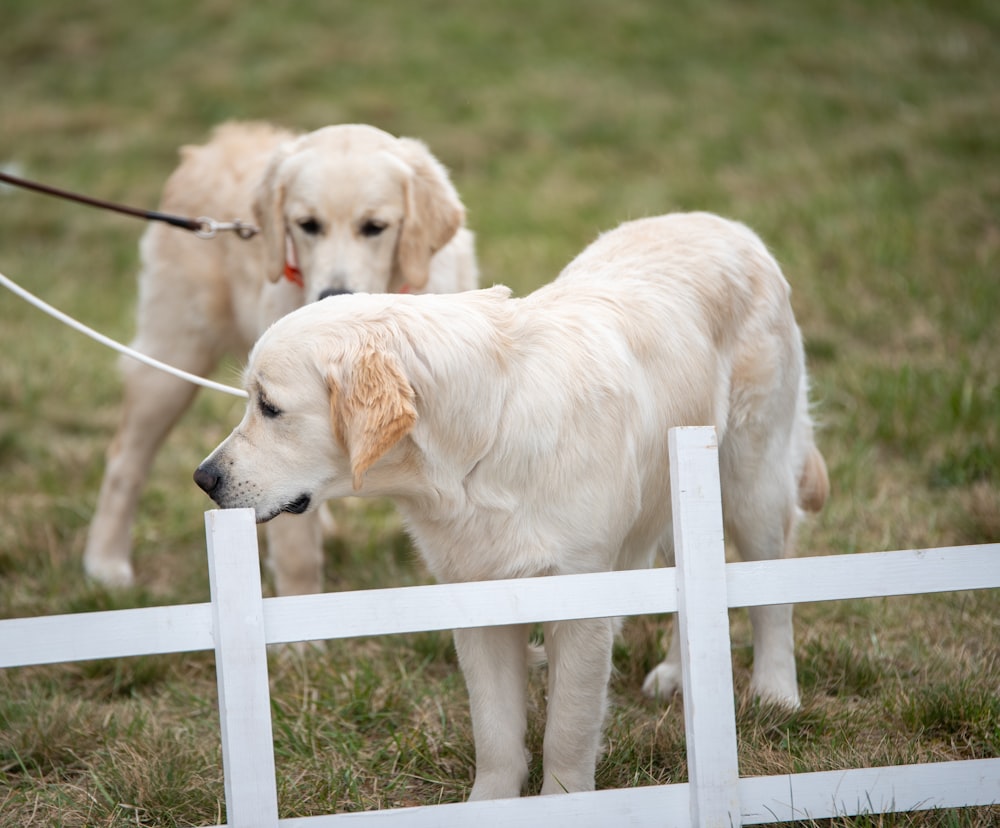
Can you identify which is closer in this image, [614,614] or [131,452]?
[614,614]

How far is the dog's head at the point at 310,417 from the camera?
246 cm

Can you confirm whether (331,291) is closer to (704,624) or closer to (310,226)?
(310,226)

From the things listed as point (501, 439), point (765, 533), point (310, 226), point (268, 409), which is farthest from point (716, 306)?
point (310, 226)

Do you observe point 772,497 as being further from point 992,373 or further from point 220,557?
point 992,373

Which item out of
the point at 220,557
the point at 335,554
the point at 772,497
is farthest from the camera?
the point at 335,554

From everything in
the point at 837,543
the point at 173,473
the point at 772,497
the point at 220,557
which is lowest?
the point at 173,473

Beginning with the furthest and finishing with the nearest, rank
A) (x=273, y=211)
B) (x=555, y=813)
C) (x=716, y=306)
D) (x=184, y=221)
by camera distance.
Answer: (x=184, y=221)
(x=273, y=211)
(x=716, y=306)
(x=555, y=813)

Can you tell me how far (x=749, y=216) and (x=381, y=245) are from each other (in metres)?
5.01

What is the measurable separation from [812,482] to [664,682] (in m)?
0.84

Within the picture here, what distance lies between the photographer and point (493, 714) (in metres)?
2.81

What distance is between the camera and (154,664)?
3.80 m

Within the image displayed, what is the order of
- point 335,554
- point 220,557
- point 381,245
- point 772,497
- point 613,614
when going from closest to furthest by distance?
point 220,557, point 613,614, point 772,497, point 381,245, point 335,554

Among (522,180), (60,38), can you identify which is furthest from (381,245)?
(60,38)

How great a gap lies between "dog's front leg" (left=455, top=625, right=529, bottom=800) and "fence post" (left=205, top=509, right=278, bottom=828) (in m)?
0.64
